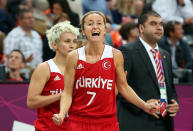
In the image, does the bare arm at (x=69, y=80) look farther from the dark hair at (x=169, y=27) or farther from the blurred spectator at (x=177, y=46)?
the dark hair at (x=169, y=27)

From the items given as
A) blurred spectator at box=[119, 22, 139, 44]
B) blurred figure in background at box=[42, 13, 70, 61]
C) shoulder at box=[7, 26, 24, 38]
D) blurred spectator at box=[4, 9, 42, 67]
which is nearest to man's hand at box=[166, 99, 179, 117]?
blurred spectator at box=[119, 22, 139, 44]

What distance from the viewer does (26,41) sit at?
8398 millimetres

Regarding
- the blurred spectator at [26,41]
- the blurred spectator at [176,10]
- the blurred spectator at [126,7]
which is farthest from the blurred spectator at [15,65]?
the blurred spectator at [126,7]

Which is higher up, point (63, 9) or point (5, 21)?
point (63, 9)

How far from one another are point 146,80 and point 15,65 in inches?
111

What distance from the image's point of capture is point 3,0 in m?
9.93

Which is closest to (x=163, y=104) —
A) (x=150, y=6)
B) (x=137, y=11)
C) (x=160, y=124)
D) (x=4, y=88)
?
(x=160, y=124)

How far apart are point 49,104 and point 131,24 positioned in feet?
13.1

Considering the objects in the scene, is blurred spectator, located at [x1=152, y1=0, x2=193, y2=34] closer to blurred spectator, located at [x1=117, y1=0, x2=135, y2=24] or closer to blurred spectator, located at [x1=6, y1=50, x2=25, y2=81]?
blurred spectator, located at [x1=117, y1=0, x2=135, y2=24]

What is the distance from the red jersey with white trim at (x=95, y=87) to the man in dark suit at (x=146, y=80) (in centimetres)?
122

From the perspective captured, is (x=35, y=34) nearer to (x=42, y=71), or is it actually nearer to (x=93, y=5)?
(x=93, y=5)

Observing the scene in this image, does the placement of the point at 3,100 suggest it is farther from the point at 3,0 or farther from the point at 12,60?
the point at 3,0

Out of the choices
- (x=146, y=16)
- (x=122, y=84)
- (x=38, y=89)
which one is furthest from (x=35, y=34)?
(x=122, y=84)

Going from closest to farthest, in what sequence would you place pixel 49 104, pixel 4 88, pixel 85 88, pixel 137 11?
pixel 85 88 < pixel 49 104 < pixel 4 88 < pixel 137 11
